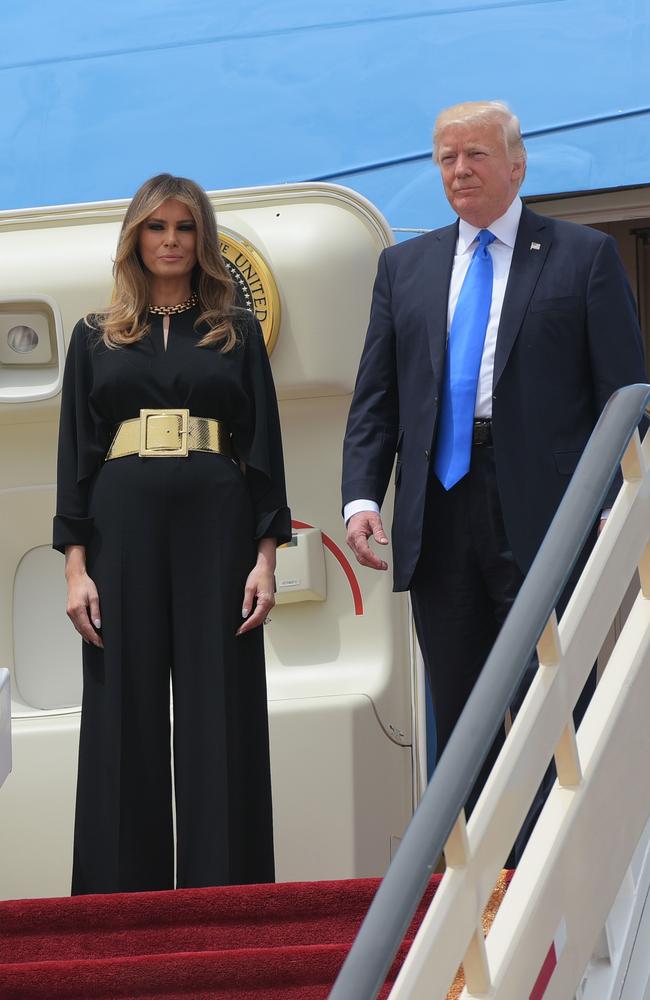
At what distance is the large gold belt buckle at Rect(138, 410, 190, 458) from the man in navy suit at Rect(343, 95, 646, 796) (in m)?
0.31

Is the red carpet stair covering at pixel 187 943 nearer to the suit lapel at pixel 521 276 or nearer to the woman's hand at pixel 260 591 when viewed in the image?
the woman's hand at pixel 260 591

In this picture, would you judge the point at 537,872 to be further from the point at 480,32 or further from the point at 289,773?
the point at 480,32

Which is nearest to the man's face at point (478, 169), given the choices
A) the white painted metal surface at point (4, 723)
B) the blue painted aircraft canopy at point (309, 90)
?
the white painted metal surface at point (4, 723)

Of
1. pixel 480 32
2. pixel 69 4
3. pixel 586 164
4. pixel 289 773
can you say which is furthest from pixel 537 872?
pixel 69 4

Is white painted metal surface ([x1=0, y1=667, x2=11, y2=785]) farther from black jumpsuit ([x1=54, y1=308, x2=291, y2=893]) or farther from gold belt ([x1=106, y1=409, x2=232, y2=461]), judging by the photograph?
gold belt ([x1=106, y1=409, x2=232, y2=461])

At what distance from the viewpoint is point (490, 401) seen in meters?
2.57

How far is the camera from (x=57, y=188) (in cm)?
478

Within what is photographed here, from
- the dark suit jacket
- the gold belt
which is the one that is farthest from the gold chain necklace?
the dark suit jacket

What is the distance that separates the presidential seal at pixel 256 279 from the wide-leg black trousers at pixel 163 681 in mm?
961

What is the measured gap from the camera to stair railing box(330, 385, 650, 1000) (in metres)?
1.42

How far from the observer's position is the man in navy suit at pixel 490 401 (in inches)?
100

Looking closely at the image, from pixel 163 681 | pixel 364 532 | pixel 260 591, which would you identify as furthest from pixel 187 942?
pixel 364 532

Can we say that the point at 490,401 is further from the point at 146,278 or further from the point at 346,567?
the point at 346,567

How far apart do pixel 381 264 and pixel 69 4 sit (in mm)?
2512
